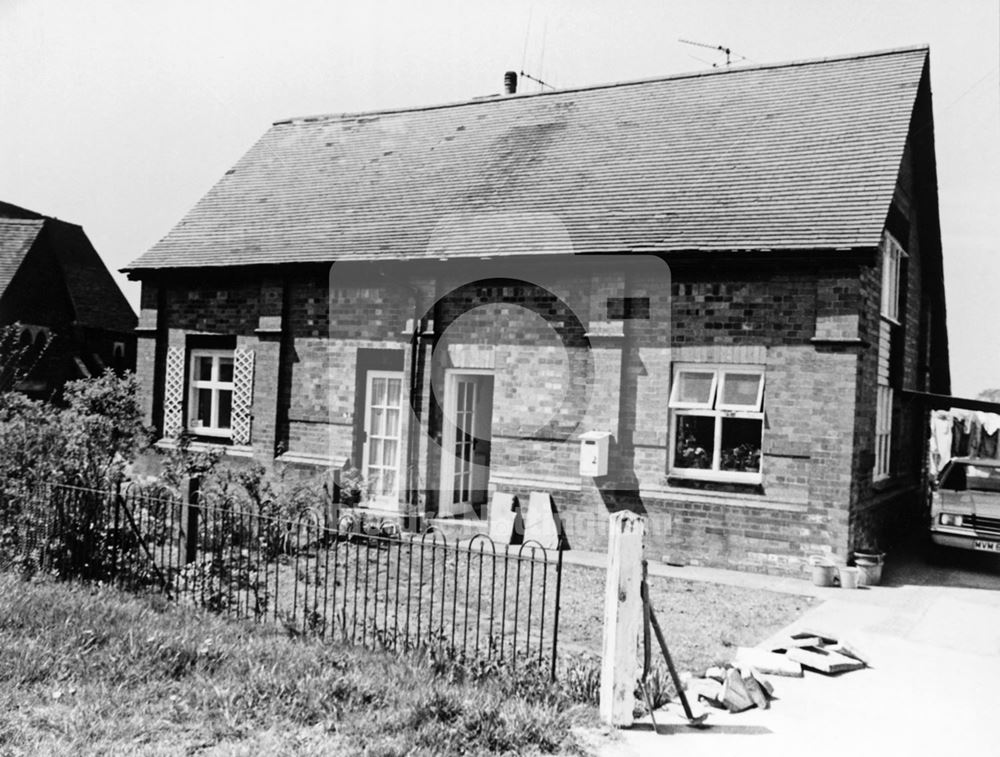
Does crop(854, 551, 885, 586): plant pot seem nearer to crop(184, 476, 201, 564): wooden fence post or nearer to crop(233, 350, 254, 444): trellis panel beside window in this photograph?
crop(184, 476, 201, 564): wooden fence post

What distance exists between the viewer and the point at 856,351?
11.2 m

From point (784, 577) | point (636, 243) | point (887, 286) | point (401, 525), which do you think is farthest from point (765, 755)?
point (887, 286)

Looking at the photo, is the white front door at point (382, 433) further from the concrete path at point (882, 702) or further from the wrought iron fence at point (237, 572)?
the concrete path at point (882, 702)

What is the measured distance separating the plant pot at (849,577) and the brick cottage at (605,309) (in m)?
0.32

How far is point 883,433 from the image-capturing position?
46.1ft

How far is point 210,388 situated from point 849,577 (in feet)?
37.7

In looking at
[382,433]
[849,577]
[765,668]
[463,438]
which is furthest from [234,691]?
[382,433]

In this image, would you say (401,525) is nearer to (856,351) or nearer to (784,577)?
(784,577)

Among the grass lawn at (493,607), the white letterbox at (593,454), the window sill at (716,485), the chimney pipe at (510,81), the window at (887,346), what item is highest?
the chimney pipe at (510,81)

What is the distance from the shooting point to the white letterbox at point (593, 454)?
12.1 m

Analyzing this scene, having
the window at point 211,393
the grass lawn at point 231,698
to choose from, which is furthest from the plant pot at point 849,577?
the window at point 211,393

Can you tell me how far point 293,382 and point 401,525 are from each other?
11.0 ft

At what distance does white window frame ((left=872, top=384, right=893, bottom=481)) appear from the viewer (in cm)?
1350

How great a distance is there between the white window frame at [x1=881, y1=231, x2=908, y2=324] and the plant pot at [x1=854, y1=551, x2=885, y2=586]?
3.99 metres
